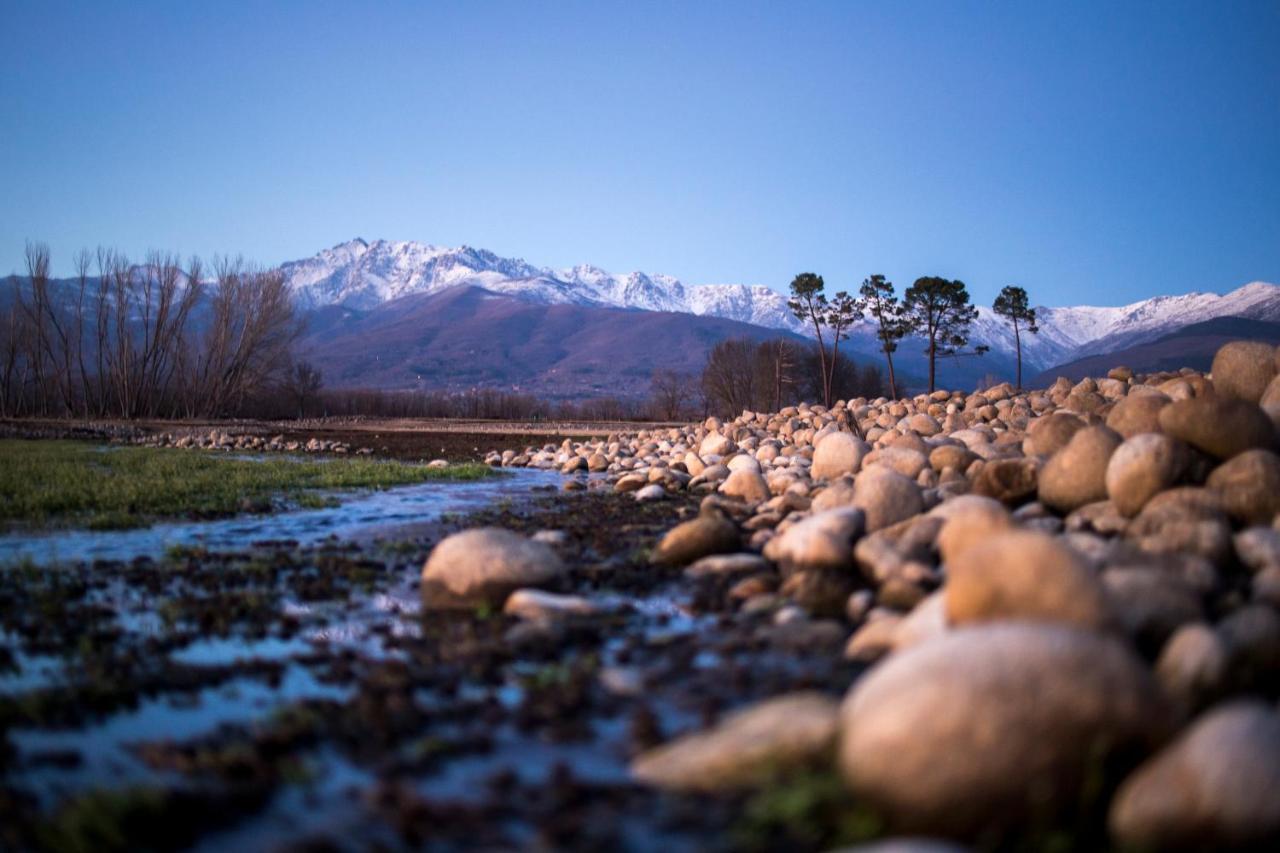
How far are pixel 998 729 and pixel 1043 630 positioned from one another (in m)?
0.49

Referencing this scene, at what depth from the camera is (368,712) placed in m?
4.06

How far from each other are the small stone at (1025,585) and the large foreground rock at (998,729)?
0.61 meters

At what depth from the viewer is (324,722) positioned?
3.97m

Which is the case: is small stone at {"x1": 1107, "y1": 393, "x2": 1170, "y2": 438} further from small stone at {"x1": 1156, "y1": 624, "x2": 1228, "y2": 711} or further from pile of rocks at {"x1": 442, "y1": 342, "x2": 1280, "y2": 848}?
Answer: small stone at {"x1": 1156, "y1": 624, "x2": 1228, "y2": 711}

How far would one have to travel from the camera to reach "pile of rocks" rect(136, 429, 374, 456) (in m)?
28.4

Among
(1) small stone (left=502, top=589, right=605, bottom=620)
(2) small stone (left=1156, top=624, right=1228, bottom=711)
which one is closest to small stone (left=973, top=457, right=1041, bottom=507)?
(1) small stone (left=502, top=589, right=605, bottom=620)

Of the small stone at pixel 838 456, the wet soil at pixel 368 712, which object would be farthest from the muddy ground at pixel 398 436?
the wet soil at pixel 368 712

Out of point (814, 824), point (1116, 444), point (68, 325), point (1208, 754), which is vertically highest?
point (68, 325)

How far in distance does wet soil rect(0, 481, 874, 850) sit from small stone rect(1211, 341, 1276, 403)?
25.2 feet

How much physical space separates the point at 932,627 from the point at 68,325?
69.0 meters

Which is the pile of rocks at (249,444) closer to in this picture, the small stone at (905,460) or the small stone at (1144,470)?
the small stone at (905,460)

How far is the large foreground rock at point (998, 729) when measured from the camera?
276cm

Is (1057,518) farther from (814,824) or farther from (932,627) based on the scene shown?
(814,824)

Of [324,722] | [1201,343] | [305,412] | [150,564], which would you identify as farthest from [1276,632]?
[1201,343]
